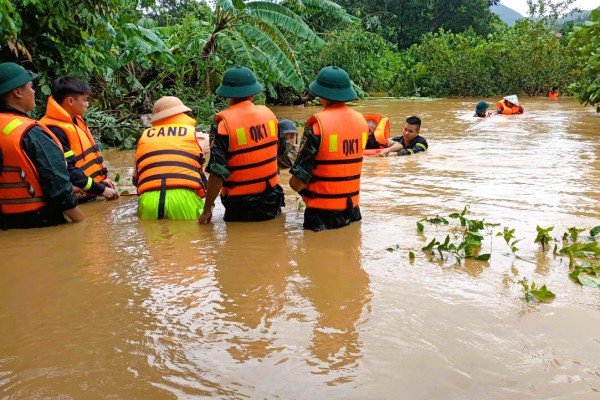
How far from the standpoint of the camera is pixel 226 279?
150 inches

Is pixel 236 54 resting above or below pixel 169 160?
above

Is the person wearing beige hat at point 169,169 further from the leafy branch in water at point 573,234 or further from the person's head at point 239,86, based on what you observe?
the leafy branch in water at point 573,234

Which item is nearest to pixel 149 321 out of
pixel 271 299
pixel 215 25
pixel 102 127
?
pixel 271 299

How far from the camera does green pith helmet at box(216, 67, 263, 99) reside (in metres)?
5.02

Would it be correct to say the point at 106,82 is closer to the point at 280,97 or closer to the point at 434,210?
the point at 434,210

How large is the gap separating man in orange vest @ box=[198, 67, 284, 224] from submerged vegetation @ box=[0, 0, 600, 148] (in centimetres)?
221

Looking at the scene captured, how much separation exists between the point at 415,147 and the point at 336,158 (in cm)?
487

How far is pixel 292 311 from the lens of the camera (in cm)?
326

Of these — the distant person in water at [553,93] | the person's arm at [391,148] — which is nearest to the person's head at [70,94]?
the person's arm at [391,148]

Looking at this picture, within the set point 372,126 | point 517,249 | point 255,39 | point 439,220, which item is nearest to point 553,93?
point 255,39

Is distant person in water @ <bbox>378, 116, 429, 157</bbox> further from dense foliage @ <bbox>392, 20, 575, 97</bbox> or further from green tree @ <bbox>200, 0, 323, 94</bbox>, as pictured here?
dense foliage @ <bbox>392, 20, 575, 97</bbox>

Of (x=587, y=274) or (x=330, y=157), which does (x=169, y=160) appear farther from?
(x=587, y=274)

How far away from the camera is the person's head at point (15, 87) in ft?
15.4

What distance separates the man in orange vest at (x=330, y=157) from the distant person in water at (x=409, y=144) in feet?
14.5
